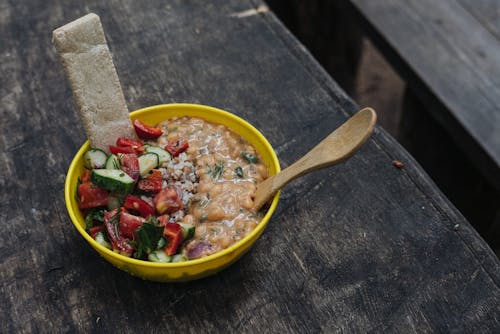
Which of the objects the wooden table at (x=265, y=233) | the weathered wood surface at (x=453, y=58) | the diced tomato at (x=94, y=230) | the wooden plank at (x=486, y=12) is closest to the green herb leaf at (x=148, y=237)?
the diced tomato at (x=94, y=230)

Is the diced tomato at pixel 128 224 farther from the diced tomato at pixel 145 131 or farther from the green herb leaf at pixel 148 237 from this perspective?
the diced tomato at pixel 145 131

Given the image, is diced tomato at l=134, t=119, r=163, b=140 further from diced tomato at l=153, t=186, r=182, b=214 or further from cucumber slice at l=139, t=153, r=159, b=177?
diced tomato at l=153, t=186, r=182, b=214

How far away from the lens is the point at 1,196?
1.97 metres

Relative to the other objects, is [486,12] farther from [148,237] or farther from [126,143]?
[148,237]

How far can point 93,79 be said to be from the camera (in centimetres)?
169

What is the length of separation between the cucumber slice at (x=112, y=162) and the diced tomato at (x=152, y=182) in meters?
0.09

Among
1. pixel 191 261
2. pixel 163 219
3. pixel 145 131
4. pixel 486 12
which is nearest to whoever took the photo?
pixel 191 261

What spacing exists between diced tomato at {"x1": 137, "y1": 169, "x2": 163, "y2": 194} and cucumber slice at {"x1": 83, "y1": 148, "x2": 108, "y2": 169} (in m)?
0.16

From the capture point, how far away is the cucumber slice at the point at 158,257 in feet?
5.04

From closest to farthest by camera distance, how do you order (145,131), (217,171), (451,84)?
1. (217,171)
2. (145,131)
3. (451,84)

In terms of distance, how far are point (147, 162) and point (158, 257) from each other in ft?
1.05

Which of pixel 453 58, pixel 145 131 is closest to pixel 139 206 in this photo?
pixel 145 131

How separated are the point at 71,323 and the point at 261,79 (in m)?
1.27

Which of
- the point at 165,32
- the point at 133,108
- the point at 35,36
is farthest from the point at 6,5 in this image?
the point at 133,108
